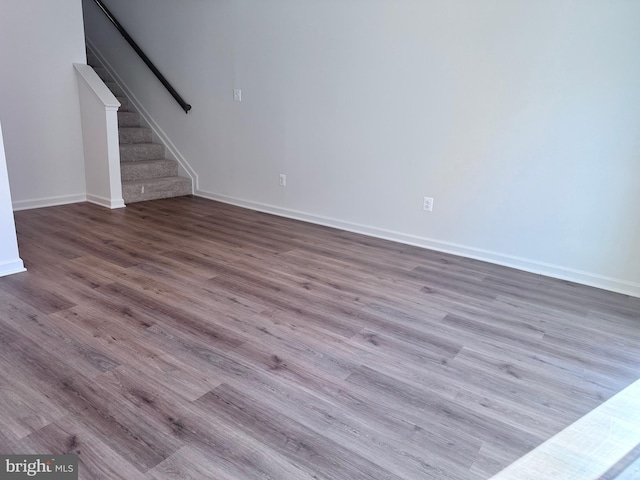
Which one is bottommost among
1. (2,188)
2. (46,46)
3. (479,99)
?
(2,188)

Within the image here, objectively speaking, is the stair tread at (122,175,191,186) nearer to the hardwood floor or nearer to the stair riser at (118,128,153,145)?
the stair riser at (118,128,153,145)

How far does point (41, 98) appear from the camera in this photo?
13.3 feet

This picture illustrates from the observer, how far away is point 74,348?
1906 millimetres

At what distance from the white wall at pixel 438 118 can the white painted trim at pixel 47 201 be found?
1362 mm

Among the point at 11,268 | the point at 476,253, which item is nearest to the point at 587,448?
the point at 476,253

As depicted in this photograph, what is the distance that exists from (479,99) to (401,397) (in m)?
2.26

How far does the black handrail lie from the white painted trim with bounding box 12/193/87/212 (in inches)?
55.1

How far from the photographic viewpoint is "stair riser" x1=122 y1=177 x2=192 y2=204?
4492 millimetres

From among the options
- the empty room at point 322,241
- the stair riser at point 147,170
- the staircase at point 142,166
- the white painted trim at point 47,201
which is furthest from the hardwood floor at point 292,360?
the stair riser at point 147,170

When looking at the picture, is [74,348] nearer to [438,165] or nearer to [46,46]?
[438,165]

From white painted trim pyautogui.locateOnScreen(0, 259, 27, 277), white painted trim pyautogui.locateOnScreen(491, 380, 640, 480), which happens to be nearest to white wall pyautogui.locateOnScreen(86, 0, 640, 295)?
white painted trim pyautogui.locateOnScreen(491, 380, 640, 480)

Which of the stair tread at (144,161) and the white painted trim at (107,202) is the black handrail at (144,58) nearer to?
the stair tread at (144,161)

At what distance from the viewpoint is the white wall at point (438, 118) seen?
2.76 metres

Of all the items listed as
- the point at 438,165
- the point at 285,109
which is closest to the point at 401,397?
the point at 438,165
